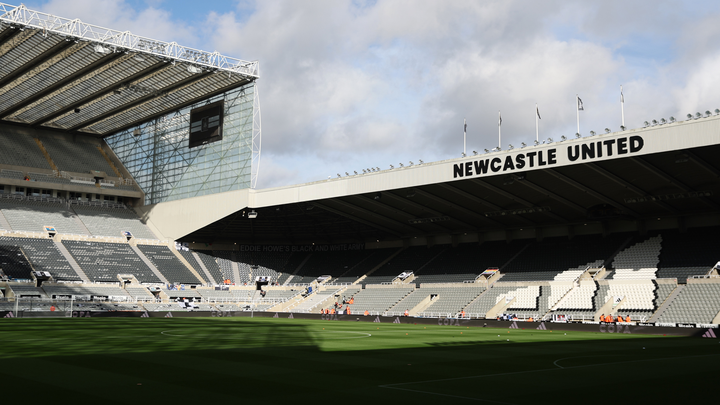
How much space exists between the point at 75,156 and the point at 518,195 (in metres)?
62.0

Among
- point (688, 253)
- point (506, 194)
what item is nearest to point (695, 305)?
point (688, 253)

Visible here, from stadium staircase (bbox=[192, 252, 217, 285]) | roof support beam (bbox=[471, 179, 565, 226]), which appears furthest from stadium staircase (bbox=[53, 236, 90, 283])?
roof support beam (bbox=[471, 179, 565, 226])

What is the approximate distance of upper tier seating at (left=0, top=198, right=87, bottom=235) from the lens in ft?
248

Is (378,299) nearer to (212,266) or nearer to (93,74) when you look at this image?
(212,266)

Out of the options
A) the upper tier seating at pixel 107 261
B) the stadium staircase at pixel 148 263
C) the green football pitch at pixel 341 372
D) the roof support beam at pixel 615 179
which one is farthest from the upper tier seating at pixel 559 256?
the upper tier seating at pixel 107 261

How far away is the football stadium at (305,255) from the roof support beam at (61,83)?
52 cm

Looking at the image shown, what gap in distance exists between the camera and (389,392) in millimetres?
14445

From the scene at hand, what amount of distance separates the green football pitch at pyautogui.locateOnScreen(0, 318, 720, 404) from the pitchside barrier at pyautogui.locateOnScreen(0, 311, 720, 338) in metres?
11.3

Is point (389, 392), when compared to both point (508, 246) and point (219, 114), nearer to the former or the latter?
point (508, 246)

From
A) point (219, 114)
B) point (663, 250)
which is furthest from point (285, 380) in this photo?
point (219, 114)

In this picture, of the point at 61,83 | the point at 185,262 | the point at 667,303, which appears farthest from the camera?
the point at 185,262

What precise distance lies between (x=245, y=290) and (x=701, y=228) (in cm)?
5146

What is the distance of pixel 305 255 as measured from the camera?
89.4 meters

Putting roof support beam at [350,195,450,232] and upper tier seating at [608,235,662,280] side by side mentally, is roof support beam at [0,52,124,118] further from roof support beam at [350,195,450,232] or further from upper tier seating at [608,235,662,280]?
upper tier seating at [608,235,662,280]
